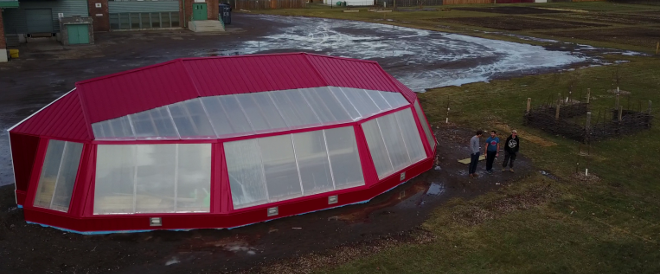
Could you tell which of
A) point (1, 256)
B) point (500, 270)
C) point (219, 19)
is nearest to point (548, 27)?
point (219, 19)

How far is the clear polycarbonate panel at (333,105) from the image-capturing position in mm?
18469

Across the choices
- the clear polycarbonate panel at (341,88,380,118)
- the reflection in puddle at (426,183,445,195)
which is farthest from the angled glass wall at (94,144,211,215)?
the reflection in puddle at (426,183,445,195)

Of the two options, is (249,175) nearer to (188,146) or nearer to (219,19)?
(188,146)

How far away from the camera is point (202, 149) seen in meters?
16.4

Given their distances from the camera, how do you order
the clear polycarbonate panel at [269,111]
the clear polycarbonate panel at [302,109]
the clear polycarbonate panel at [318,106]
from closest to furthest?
the clear polycarbonate panel at [269,111] → the clear polycarbonate panel at [302,109] → the clear polycarbonate panel at [318,106]

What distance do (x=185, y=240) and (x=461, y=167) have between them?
10885 millimetres

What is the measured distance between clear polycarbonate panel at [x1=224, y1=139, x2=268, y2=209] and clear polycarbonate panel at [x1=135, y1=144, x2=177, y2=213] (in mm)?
1596

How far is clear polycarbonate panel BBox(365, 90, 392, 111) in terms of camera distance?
20.0 meters

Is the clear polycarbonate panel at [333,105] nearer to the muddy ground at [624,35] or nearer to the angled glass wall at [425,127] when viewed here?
the angled glass wall at [425,127]

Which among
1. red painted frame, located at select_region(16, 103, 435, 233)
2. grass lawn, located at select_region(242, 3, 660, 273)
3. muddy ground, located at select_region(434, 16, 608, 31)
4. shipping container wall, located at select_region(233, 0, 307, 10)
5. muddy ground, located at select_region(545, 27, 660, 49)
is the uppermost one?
shipping container wall, located at select_region(233, 0, 307, 10)

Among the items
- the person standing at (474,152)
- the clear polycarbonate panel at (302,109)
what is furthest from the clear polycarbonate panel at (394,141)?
the clear polycarbonate panel at (302,109)

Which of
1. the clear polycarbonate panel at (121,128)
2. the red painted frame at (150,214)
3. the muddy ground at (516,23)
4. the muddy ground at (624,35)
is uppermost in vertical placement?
the muddy ground at (516,23)

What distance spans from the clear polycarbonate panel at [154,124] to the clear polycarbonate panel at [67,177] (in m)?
1.61

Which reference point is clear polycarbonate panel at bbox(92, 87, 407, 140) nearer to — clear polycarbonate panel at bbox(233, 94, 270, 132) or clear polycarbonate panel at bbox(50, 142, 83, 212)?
clear polycarbonate panel at bbox(233, 94, 270, 132)
